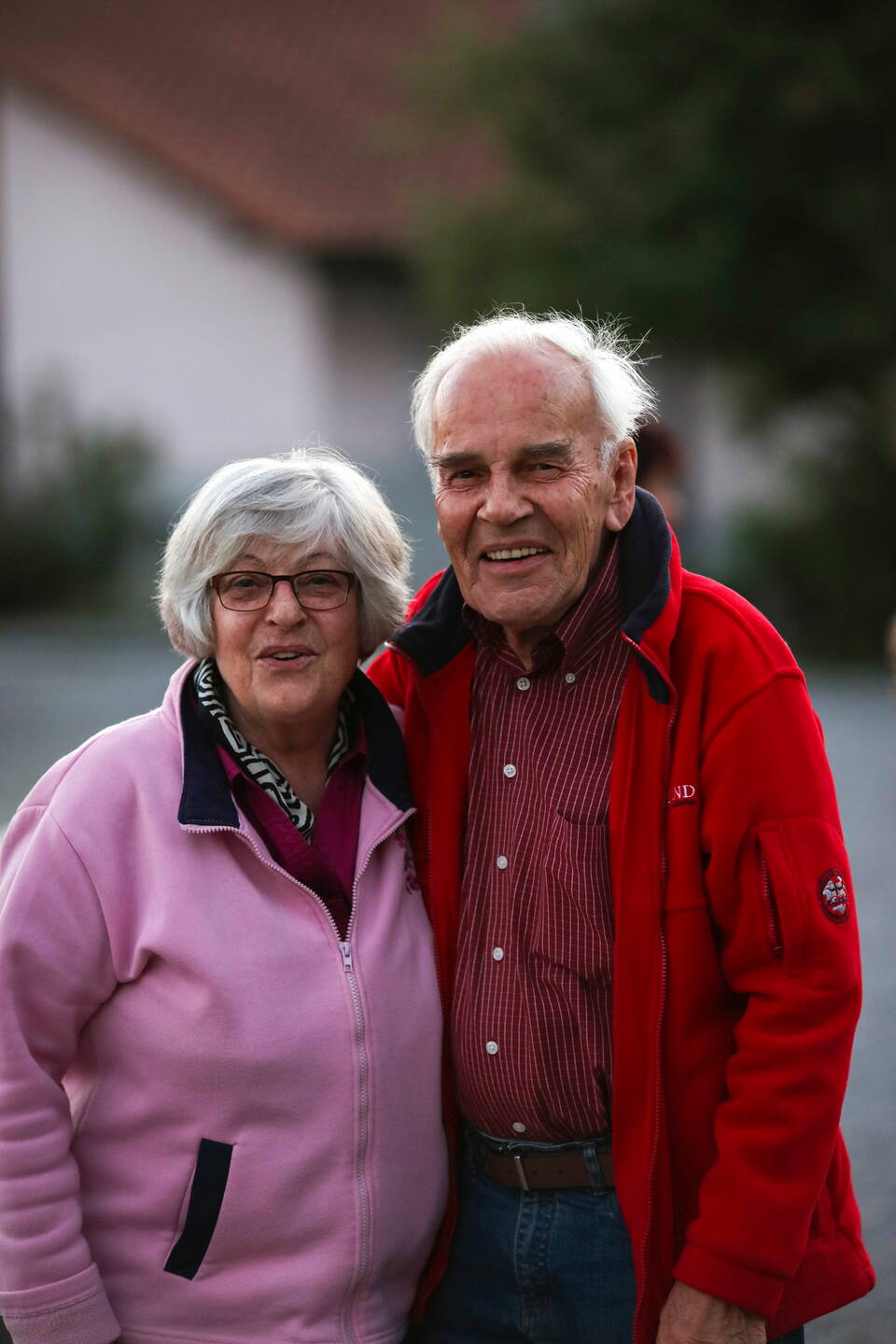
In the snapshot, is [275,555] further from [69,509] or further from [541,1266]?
[69,509]

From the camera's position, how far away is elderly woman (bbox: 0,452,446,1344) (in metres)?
2.18

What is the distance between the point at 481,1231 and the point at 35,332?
17187 mm

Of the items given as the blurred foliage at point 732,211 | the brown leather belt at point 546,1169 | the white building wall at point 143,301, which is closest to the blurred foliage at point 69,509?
the white building wall at point 143,301

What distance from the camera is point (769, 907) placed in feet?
6.93

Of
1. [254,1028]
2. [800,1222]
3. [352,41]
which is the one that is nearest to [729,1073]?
[800,1222]

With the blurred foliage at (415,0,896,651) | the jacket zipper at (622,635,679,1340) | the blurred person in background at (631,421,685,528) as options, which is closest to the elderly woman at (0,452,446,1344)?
the jacket zipper at (622,635,679,1340)

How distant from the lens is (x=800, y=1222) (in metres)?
2.14

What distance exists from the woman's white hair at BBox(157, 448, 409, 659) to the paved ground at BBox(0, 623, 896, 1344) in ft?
7.05

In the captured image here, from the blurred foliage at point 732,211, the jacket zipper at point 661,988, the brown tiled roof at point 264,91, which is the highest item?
the brown tiled roof at point 264,91

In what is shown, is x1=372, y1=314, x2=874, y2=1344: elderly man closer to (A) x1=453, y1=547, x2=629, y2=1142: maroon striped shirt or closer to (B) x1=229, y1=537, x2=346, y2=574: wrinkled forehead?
(A) x1=453, y1=547, x2=629, y2=1142: maroon striped shirt

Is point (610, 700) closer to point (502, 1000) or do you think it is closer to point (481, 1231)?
point (502, 1000)

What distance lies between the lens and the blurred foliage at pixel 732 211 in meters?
12.7

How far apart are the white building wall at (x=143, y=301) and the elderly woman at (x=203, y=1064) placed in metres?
15.8

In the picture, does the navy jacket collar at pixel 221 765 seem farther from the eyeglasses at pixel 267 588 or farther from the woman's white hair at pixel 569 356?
the woman's white hair at pixel 569 356
